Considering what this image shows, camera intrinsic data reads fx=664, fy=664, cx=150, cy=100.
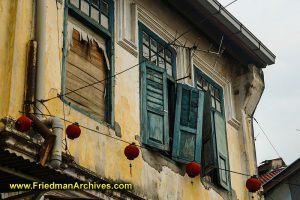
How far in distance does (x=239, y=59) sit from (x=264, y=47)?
49cm

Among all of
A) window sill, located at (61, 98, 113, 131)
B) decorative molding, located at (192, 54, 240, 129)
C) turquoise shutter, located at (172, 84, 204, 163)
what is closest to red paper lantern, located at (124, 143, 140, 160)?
Answer: window sill, located at (61, 98, 113, 131)

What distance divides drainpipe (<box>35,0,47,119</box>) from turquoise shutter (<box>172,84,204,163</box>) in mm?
2789

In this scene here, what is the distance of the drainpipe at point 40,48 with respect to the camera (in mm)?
7062

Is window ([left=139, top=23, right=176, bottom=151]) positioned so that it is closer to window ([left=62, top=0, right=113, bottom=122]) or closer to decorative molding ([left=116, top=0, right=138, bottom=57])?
decorative molding ([left=116, top=0, right=138, bottom=57])

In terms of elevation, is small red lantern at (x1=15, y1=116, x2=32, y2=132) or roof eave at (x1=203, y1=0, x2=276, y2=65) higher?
roof eave at (x1=203, y1=0, x2=276, y2=65)

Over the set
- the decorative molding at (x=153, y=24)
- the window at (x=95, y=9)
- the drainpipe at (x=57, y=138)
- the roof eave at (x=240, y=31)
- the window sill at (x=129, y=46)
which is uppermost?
the roof eave at (x=240, y=31)

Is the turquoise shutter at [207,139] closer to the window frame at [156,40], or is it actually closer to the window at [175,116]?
the window at [175,116]

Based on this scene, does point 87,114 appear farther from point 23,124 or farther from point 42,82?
point 23,124

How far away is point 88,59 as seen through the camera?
843cm

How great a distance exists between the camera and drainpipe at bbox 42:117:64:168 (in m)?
6.58

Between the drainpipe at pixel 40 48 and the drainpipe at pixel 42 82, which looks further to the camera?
the drainpipe at pixel 40 48

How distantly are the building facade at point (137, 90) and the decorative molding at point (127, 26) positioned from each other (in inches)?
0.7

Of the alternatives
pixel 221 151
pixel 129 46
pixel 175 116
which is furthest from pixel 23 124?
pixel 221 151

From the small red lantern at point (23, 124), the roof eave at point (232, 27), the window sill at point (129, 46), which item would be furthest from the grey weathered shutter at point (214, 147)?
the small red lantern at point (23, 124)
